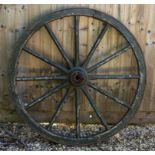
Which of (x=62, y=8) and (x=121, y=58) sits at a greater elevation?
(x=62, y=8)

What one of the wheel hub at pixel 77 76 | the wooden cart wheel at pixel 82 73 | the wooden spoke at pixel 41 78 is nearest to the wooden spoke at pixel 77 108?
the wooden cart wheel at pixel 82 73

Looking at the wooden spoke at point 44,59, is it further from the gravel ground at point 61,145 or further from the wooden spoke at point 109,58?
the gravel ground at point 61,145

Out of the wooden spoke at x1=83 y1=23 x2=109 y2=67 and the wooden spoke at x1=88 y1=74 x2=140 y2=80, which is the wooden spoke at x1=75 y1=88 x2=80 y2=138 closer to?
the wooden spoke at x1=88 y1=74 x2=140 y2=80

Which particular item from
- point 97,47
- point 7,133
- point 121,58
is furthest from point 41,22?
point 7,133

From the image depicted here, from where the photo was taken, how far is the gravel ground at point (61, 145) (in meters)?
4.44

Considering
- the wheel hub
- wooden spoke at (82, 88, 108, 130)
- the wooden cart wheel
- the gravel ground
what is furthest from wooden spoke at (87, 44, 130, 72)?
the gravel ground

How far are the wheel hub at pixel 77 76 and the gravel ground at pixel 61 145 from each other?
0.73m

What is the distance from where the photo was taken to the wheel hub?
14.2ft

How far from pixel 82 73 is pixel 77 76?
0.21 ft

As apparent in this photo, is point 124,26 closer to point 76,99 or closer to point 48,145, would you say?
point 76,99

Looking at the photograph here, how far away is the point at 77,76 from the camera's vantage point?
4.34 m

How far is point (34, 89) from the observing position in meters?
4.70

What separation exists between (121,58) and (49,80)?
2.82 ft

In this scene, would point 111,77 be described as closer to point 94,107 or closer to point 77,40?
point 94,107
